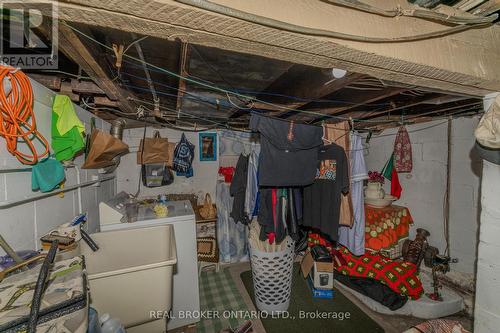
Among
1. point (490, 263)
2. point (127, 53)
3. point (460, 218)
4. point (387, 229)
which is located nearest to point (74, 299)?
point (127, 53)

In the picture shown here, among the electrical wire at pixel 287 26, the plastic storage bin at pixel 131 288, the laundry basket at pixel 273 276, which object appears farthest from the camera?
the laundry basket at pixel 273 276

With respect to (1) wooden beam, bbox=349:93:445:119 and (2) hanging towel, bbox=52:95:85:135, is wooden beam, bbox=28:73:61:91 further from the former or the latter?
(1) wooden beam, bbox=349:93:445:119

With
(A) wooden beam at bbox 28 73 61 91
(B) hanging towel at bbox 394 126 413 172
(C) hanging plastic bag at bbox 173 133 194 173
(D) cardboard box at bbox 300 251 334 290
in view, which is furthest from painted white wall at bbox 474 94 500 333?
(C) hanging plastic bag at bbox 173 133 194 173

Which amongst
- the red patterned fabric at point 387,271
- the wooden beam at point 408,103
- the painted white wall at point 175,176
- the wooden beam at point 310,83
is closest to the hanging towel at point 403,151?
the wooden beam at point 408,103

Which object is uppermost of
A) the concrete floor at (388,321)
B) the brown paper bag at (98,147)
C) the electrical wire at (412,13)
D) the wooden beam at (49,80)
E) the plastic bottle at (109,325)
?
the wooden beam at (49,80)

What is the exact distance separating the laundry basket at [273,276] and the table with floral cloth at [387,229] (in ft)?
3.71

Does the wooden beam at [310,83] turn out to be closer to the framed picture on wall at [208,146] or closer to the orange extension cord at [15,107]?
the orange extension cord at [15,107]

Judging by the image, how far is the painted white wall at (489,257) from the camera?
1.05 metres

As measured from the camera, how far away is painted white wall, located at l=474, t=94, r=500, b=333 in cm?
105

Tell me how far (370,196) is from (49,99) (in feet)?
11.5

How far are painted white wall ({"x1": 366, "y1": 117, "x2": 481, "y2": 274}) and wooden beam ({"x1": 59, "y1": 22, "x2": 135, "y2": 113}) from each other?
3.49 m

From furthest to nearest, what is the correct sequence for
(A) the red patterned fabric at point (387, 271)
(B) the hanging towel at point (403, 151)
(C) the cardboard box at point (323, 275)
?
(B) the hanging towel at point (403, 151), (C) the cardboard box at point (323, 275), (A) the red patterned fabric at point (387, 271)

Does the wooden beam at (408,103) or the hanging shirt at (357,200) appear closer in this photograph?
the wooden beam at (408,103)

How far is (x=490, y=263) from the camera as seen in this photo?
1.08 m
